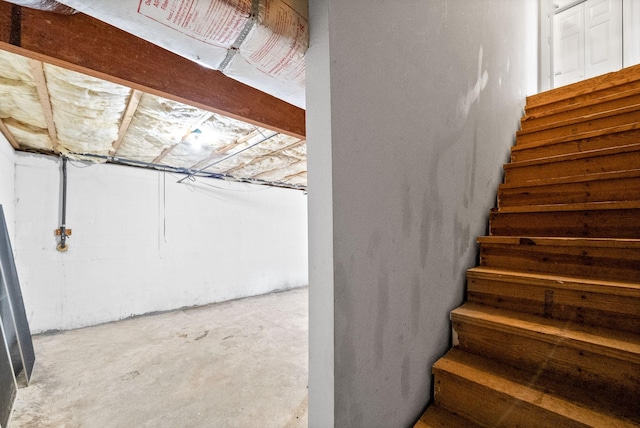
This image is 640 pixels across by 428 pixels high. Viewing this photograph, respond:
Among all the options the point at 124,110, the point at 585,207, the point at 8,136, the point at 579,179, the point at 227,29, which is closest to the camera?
the point at 227,29

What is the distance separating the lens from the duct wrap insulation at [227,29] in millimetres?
718

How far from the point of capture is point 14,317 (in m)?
2.45

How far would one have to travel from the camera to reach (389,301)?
1.07 m

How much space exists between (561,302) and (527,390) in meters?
0.48

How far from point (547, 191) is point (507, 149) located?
60cm

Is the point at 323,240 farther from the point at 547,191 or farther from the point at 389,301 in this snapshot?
the point at 547,191

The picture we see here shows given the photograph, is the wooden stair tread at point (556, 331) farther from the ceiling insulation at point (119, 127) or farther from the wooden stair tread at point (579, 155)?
the ceiling insulation at point (119, 127)

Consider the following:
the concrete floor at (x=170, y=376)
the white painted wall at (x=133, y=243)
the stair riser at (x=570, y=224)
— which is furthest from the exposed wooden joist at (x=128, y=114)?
the stair riser at (x=570, y=224)

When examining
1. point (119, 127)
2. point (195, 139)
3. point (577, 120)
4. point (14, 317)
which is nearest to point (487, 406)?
point (577, 120)

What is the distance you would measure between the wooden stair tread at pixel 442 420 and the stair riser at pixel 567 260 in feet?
2.87

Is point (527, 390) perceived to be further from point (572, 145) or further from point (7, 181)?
point (7, 181)

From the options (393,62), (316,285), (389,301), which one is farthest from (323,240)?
(393,62)

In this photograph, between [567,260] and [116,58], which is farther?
[567,260]

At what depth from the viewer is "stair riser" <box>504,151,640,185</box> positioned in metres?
1.64
